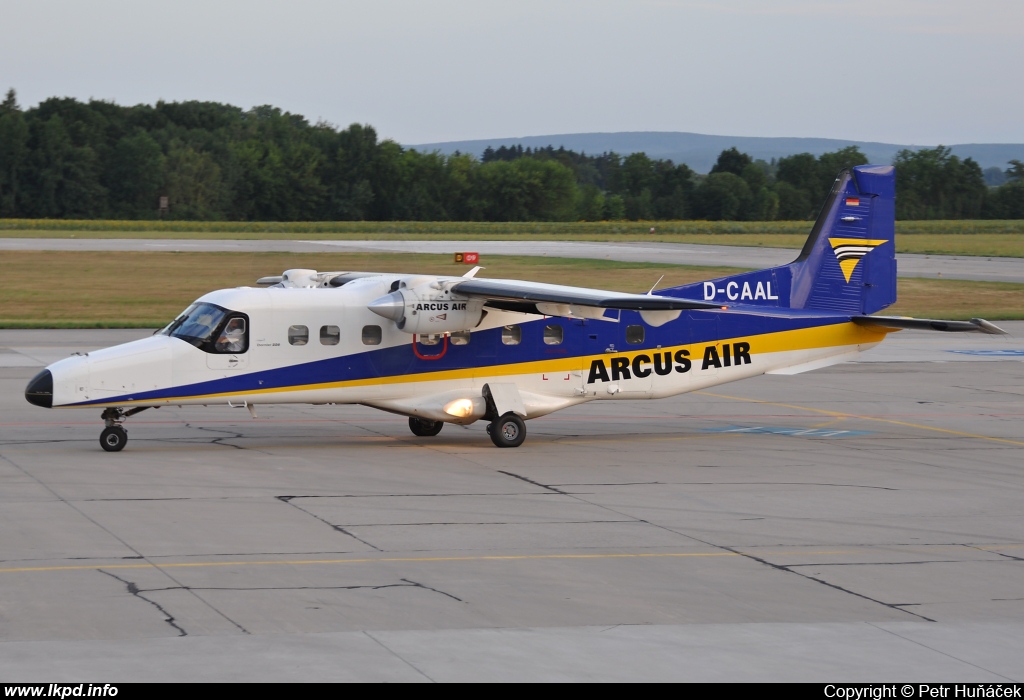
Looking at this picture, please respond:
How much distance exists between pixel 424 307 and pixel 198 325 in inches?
137

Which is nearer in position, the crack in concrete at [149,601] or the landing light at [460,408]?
the crack in concrete at [149,601]

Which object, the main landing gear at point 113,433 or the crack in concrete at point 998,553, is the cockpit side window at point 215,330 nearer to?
the main landing gear at point 113,433

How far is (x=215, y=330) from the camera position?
1741 cm

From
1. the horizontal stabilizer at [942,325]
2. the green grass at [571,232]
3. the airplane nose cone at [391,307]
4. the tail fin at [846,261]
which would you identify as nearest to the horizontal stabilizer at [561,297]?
the airplane nose cone at [391,307]

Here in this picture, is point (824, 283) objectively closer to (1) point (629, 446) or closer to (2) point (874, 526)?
(1) point (629, 446)

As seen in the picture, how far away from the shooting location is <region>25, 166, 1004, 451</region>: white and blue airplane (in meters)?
17.1

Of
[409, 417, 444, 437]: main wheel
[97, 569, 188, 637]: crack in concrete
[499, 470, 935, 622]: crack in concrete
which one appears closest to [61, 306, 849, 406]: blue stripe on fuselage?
[409, 417, 444, 437]: main wheel

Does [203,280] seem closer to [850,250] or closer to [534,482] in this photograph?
[850,250]

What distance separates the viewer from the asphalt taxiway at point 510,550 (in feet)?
28.0

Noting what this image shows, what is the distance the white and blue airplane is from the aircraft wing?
28 mm

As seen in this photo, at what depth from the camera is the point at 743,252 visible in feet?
237

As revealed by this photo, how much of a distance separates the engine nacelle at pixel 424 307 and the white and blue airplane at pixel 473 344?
0.02 metres

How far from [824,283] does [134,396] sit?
12.2 m

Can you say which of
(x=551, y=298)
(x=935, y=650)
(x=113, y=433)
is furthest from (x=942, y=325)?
(x=113, y=433)
